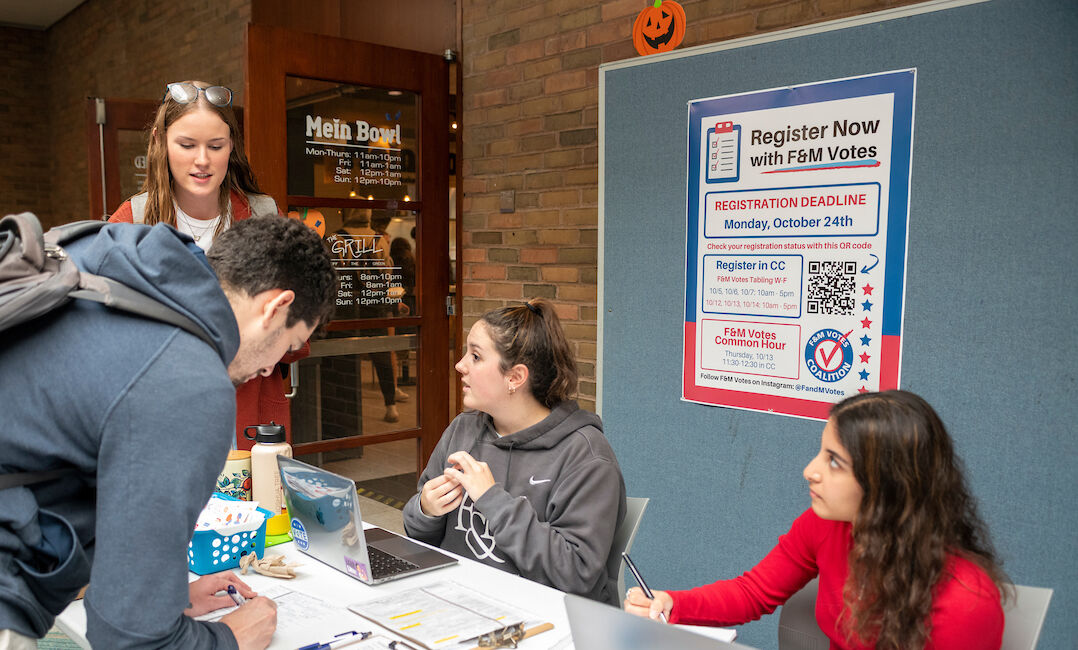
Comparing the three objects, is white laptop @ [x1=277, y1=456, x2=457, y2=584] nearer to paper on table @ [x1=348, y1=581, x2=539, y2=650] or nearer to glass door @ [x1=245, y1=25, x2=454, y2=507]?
paper on table @ [x1=348, y1=581, x2=539, y2=650]

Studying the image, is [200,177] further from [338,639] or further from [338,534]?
[338,639]

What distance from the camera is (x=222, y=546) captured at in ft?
5.77

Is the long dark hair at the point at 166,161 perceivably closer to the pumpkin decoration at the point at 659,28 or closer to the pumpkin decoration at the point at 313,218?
the pumpkin decoration at the point at 313,218

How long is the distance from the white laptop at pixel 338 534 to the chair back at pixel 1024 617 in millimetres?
1055

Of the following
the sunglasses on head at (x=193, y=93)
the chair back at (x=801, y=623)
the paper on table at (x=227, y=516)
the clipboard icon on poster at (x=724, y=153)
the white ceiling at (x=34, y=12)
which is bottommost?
the chair back at (x=801, y=623)

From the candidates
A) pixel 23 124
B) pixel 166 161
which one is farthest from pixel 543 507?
pixel 23 124

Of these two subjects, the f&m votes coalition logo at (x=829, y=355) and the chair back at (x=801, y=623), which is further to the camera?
the f&m votes coalition logo at (x=829, y=355)

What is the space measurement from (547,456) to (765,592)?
0.58 metres

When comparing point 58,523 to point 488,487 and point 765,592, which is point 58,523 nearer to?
point 488,487

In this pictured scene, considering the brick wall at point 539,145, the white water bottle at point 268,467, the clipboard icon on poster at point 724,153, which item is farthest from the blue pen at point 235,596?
the brick wall at point 539,145

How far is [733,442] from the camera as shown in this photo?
2.71 m

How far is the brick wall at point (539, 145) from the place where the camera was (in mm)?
3369

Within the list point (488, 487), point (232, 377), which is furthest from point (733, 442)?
point (232, 377)

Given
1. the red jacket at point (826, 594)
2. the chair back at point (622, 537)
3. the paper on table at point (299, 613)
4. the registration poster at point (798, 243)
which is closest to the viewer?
the red jacket at point (826, 594)
